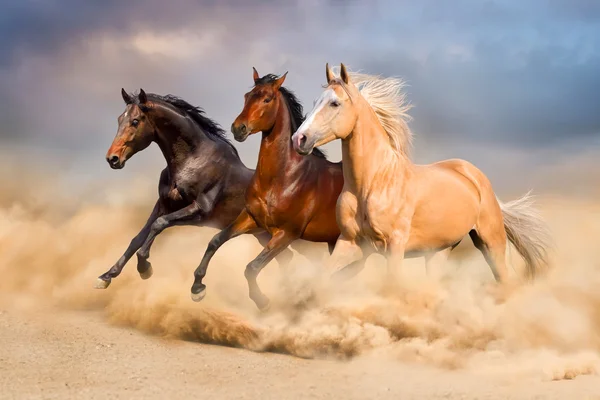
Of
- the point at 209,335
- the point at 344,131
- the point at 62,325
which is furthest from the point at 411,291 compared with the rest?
the point at 62,325

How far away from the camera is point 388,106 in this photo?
8539mm

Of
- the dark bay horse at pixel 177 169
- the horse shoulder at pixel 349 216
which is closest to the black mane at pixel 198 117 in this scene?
the dark bay horse at pixel 177 169

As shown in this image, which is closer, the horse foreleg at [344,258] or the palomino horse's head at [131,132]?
the horse foreleg at [344,258]

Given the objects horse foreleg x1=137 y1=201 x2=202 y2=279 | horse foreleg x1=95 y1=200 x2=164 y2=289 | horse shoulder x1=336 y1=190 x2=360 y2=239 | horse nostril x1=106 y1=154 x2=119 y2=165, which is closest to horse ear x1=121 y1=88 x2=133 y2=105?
horse nostril x1=106 y1=154 x2=119 y2=165

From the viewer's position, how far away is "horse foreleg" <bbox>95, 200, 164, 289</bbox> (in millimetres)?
9633

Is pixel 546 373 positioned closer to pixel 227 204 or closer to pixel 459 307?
pixel 459 307

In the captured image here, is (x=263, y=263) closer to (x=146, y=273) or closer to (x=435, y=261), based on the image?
(x=146, y=273)

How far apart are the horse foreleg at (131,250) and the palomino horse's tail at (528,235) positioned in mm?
3951

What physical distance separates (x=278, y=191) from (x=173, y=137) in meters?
1.72

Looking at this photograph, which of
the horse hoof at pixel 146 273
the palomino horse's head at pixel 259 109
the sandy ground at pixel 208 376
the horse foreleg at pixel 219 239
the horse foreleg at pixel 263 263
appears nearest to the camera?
the sandy ground at pixel 208 376

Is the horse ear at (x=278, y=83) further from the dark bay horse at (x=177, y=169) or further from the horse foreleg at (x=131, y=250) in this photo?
the horse foreleg at (x=131, y=250)

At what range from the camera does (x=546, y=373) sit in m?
7.39

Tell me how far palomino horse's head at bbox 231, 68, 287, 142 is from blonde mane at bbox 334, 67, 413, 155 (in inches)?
35.0

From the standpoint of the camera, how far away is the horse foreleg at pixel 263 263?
29.0 feet
